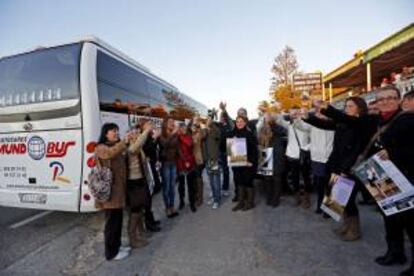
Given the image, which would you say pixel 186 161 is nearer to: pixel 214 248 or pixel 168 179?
pixel 168 179

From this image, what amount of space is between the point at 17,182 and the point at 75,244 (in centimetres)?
170

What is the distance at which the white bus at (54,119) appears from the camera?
501cm

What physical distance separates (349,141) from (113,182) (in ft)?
10.0

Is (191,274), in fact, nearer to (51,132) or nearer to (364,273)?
(364,273)

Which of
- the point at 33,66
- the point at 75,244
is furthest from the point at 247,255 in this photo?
the point at 33,66

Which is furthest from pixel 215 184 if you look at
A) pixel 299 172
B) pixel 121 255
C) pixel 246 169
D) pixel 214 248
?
pixel 121 255

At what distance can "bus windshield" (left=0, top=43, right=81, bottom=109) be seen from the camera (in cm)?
515

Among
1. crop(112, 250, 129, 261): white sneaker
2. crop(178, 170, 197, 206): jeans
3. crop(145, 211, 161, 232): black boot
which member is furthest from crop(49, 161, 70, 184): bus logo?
crop(178, 170, 197, 206): jeans

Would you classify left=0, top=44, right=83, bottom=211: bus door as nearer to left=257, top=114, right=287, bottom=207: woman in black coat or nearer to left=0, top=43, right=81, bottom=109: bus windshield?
left=0, top=43, right=81, bottom=109: bus windshield

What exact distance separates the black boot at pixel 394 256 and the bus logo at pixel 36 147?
16.6 ft

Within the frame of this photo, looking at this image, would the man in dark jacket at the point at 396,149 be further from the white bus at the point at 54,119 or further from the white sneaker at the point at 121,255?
the white bus at the point at 54,119

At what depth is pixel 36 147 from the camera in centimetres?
530

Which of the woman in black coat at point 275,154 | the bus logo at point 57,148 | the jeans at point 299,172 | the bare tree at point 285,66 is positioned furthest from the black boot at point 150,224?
the bare tree at point 285,66

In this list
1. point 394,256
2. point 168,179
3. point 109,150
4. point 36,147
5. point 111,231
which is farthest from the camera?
point 168,179
